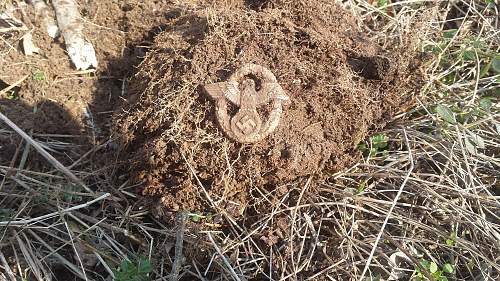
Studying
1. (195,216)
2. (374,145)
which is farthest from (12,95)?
(374,145)

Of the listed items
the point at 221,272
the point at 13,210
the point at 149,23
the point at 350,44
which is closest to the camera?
the point at 221,272

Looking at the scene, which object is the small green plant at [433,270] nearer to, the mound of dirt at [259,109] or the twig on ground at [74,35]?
the mound of dirt at [259,109]

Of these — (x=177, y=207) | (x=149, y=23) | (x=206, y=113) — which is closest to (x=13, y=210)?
(x=177, y=207)

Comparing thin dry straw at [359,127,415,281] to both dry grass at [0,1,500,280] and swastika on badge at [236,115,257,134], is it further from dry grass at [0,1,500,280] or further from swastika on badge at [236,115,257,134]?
swastika on badge at [236,115,257,134]

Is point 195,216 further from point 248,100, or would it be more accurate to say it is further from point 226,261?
point 248,100

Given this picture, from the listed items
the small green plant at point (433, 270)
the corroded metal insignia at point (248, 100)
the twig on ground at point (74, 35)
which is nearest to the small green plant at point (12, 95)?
the twig on ground at point (74, 35)

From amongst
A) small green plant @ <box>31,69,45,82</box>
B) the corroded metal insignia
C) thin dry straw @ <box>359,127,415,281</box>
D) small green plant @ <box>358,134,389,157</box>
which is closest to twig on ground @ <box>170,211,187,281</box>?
the corroded metal insignia

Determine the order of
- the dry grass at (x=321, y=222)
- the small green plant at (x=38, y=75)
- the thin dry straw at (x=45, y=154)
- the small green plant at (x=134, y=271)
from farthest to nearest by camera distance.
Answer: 1. the small green plant at (x=38, y=75)
2. the thin dry straw at (x=45, y=154)
3. the dry grass at (x=321, y=222)
4. the small green plant at (x=134, y=271)

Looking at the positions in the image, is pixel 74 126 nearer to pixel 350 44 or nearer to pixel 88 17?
pixel 88 17
